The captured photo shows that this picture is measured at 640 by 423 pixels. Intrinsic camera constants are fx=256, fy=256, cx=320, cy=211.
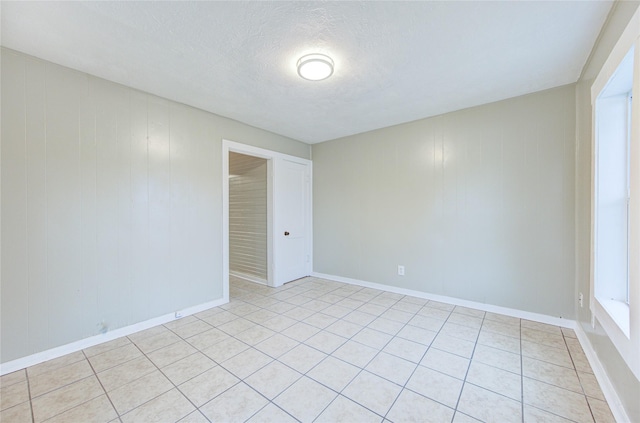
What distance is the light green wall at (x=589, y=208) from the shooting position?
1409 millimetres

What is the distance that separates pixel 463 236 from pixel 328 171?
2409 millimetres

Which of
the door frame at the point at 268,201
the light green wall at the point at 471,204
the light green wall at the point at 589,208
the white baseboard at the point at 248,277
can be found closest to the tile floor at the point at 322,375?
the light green wall at the point at 589,208

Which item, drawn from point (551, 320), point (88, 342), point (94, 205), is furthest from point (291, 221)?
point (551, 320)

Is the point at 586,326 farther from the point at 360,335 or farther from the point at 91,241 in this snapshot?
the point at 91,241

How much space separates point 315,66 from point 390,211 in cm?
240

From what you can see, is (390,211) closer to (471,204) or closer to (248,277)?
(471,204)

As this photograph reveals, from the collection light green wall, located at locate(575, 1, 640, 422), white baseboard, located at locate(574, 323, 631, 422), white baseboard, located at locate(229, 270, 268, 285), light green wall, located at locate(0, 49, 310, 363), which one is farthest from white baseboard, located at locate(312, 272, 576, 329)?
light green wall, located at locate(0, 49, 310, 363)

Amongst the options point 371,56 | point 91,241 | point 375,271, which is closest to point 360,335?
point 375,271

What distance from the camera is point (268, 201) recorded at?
167 inches

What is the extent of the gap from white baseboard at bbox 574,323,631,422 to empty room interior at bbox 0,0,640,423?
0.02 meters

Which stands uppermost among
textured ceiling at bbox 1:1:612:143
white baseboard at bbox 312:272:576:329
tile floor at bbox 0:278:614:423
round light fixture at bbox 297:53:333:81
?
textured ceiling at bbox 1:1:612:143

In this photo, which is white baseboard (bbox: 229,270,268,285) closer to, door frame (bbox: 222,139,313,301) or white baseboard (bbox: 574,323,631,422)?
door frame (bbox: 222,139,313,301)

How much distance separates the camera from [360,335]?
2533mm

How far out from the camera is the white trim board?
1.55 m
